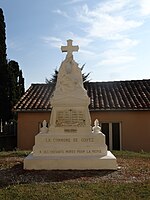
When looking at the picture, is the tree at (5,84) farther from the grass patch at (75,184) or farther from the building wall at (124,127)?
the grass patch at (75,184)

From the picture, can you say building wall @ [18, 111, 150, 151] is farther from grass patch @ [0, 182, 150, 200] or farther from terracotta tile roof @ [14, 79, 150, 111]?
grass patch @ [0, 182, 150, 200]

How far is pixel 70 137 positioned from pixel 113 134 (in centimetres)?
917

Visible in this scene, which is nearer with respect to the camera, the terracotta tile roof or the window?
the window

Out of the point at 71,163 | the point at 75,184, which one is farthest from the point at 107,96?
the point at 75,184

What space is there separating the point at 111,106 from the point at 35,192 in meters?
12.6

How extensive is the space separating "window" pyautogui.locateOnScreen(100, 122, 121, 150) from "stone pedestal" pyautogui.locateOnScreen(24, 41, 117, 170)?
8.21 m

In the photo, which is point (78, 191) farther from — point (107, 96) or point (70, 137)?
point (107, 96)

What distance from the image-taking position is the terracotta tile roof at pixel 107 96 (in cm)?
1822

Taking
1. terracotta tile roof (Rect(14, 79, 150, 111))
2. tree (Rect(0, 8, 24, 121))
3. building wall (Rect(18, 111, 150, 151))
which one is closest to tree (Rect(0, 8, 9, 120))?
tree (Rect(0, 8, 24, 121))

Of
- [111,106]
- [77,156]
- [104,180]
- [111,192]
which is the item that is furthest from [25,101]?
[111,192]

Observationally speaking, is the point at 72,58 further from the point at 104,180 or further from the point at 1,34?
the point at 1,34

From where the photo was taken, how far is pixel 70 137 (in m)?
9.32

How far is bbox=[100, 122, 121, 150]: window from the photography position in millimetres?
17875

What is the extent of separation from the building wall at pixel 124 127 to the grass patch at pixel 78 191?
37.3 ft
